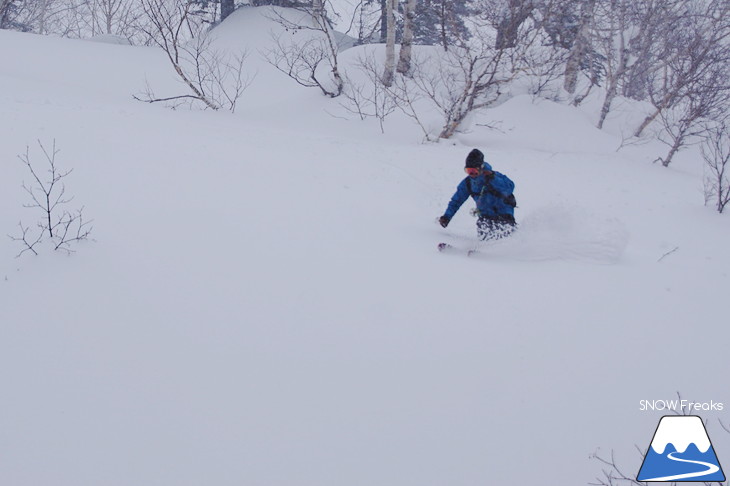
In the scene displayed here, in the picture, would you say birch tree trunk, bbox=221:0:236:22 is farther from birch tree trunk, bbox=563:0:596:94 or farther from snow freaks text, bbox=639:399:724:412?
snow freaks text, bbox=639:399:724:412

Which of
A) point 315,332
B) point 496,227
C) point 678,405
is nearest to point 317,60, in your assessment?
point 496,227

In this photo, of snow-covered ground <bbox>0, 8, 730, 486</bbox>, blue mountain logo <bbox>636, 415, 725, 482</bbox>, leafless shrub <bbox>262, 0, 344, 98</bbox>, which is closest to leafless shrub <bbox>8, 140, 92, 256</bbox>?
snow-covered ground <bbox>0, 8, 730, 486</bbox>

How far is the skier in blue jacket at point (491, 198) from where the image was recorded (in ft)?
16.2

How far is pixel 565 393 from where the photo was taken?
2.68 metres

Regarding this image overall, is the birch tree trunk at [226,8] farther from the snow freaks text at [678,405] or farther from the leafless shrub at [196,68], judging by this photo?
the snow freaks text at [678,405]

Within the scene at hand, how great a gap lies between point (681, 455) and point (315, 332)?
6.77 feet

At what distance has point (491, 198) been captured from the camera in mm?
5062

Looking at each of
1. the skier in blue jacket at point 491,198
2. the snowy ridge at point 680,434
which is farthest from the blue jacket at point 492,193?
the snowy ridge at point 680,434

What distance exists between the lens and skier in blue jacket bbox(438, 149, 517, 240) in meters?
4.93

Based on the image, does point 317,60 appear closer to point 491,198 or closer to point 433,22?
point 433,22

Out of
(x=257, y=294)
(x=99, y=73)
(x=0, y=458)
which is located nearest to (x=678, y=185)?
(x=257, y=294)

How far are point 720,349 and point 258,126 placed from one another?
8.61 meters

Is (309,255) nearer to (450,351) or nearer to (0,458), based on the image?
(450,351)

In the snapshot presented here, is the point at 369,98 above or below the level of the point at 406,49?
below
